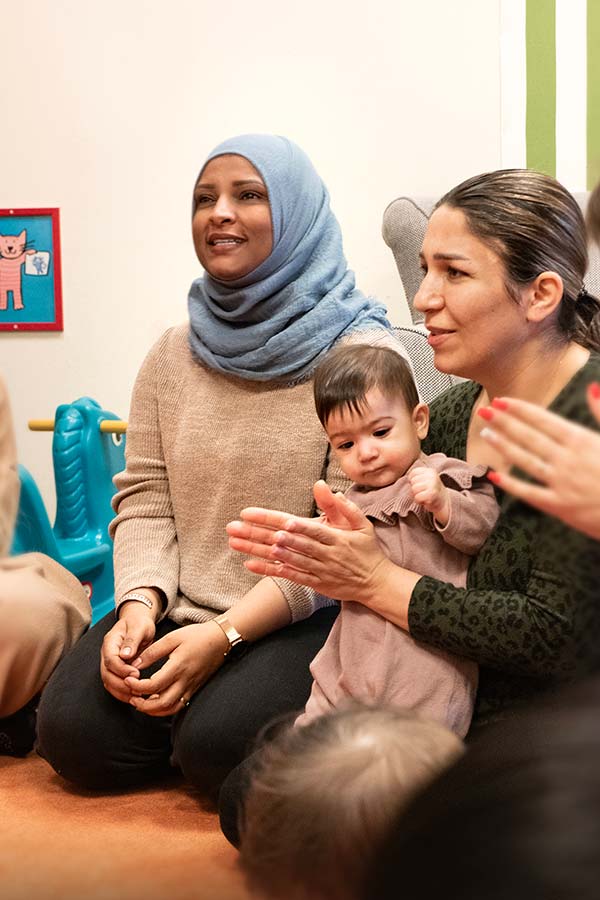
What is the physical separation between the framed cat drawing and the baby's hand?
192cm

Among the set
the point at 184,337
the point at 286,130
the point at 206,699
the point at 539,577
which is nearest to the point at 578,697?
the point at 539,577

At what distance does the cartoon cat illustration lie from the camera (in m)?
2.88

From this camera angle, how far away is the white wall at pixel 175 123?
2.70 metres

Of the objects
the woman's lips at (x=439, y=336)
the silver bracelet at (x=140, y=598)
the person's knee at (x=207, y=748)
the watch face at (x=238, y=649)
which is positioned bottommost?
the person's knee at (x=207, y=748)

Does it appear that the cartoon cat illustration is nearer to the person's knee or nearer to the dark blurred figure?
the person's knee

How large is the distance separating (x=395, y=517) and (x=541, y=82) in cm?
178

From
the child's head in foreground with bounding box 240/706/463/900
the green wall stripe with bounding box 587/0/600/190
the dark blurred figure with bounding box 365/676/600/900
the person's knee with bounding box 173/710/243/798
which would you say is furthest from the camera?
the green wall stripe with bounding box 587/0/600/190

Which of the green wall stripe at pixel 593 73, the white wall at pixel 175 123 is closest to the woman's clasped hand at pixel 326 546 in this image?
the white wall at pixel 175 123

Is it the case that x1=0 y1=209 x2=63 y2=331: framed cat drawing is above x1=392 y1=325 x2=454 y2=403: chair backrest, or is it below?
above

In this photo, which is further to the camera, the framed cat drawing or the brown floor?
the framed cat drawing

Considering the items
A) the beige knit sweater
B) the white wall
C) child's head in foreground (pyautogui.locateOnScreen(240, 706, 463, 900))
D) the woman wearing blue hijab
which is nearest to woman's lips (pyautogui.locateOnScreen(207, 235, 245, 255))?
the woman wearing blue hijab

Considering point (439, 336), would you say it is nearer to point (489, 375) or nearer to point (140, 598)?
point (489, 375)

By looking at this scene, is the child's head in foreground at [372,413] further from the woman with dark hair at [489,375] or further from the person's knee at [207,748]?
the person's knee at [207,748]

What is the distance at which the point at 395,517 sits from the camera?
129cm
